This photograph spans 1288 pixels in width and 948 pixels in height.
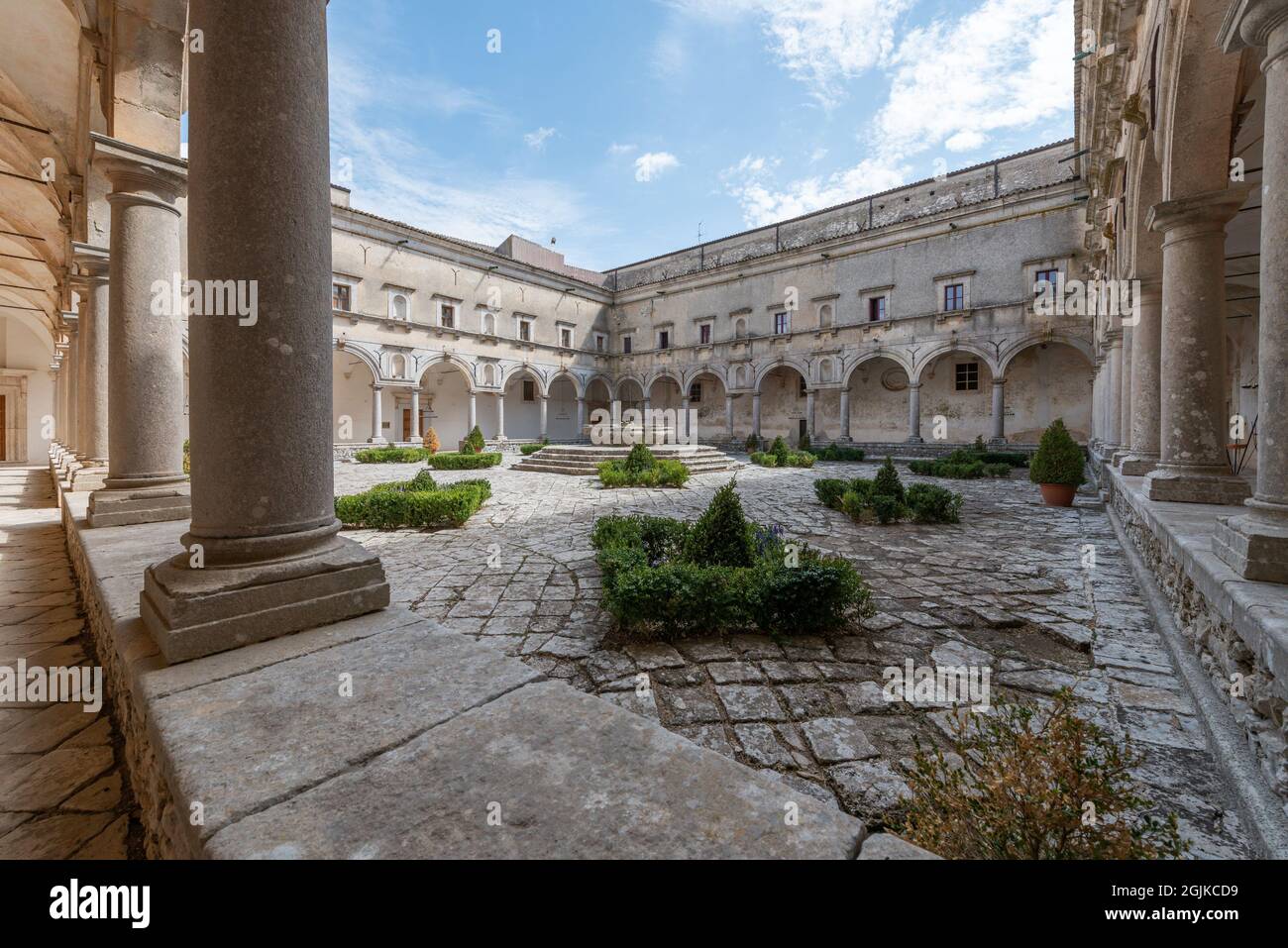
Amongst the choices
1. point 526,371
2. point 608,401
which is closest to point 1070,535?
point 526,371

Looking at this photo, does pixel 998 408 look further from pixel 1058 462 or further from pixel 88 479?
pixel 88 479

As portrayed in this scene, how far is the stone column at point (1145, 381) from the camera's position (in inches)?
255

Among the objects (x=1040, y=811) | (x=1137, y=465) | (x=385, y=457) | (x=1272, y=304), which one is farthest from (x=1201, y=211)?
(x=385, y=457)

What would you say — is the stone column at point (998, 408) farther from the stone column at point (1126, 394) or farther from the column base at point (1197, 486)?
the column base at point (1197, 486)

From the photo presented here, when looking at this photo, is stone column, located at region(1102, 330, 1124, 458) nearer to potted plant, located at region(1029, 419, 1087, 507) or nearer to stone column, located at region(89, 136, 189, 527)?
potted plant, located at region(1029, 419, 1087, 507)

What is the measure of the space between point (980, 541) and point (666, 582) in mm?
4442

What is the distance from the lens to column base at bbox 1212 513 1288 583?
2.45 metres

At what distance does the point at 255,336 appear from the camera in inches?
84.1

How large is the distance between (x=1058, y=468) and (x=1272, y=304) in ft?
22.2

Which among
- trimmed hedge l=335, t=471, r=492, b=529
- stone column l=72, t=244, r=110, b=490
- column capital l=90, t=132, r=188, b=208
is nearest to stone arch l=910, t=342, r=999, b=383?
trimmed hedge l=335, t=471, r=492, b=529

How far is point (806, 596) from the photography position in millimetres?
3492

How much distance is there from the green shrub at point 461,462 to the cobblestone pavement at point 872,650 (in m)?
9.60

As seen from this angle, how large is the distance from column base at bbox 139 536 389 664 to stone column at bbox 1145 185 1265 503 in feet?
19.6
